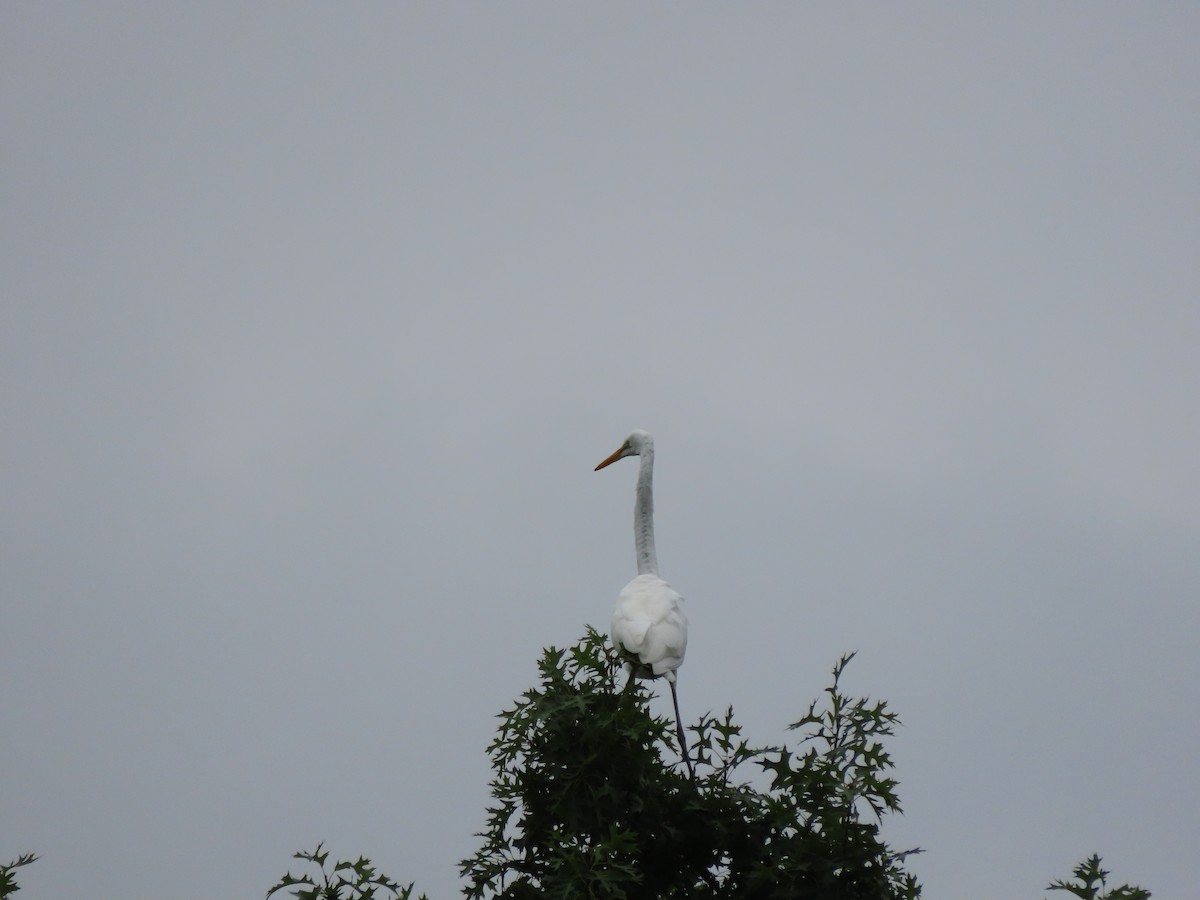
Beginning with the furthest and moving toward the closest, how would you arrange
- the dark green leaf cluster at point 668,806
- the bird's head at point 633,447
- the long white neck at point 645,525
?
the bird's head at point 633,447, the long white neck at point 645,525, the dark green leaf cluster at point 668,806

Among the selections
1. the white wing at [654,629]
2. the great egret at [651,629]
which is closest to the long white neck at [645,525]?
the great egret at [651,629]

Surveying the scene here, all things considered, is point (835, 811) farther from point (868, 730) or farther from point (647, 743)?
point (647, 743)

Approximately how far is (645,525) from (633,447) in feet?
3.75

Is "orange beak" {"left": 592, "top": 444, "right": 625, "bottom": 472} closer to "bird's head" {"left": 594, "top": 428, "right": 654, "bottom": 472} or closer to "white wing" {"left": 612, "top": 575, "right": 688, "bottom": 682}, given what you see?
"bird's head" {"left": 594, "top": 428, "right": 654, "bottom": 472}

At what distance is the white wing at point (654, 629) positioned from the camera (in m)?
8.99

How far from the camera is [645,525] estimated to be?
409 inches

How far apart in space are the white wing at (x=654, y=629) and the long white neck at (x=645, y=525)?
78 cm

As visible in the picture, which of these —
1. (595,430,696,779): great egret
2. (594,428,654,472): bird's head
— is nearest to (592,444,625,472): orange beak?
(594,428,654,472): bird's head

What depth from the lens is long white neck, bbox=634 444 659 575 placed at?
404 inches

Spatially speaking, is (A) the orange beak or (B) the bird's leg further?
(A) the orange beak

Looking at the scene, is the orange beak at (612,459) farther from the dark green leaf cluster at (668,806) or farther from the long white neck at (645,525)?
the dark green leaf cluster at (668,806)

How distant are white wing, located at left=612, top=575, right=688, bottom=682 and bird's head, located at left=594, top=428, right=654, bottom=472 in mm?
1909

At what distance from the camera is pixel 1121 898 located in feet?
18.9

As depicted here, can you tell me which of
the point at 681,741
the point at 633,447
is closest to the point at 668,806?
the point at 681,741
